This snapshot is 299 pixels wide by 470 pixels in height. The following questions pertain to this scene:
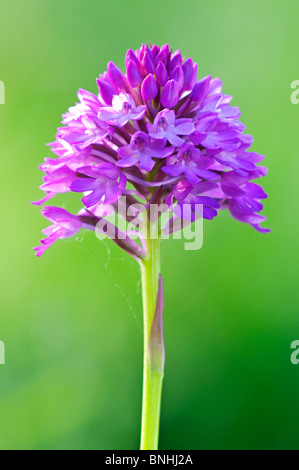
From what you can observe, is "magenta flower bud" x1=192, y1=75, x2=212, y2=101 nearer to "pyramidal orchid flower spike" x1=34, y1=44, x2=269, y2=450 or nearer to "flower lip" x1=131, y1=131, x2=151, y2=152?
"pyramidal orchid flower spike" x1=34, y1=44, x2=269, y2=450

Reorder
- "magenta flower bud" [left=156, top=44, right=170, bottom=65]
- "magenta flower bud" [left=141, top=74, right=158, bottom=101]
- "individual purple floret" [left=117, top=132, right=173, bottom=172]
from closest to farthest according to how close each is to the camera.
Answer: "individual purple floret" [left=117, top=132, right=173, bottom=172] → "magenta flower bud" [left=141, top=74, right=158, bottom=101] → "magenta flower bud" [left=156, top=44, right=170, bottom=65]

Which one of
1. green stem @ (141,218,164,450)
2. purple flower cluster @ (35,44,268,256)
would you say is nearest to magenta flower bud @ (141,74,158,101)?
purple flower cluster @ (35,44,268,256)

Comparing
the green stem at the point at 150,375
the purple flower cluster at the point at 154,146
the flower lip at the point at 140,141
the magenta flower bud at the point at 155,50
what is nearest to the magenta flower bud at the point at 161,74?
the purple flower cluster at the point at 154,146

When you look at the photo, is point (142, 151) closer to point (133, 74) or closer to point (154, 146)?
point (154, 146)

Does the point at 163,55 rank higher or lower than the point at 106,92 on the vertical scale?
higher

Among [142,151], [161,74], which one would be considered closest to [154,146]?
[142,151]

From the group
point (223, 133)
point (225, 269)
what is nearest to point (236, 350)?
point (225, 269)

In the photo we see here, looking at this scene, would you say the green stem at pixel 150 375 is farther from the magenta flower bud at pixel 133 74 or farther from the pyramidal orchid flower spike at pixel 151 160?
the magenta flower bud at pixel 133 74
